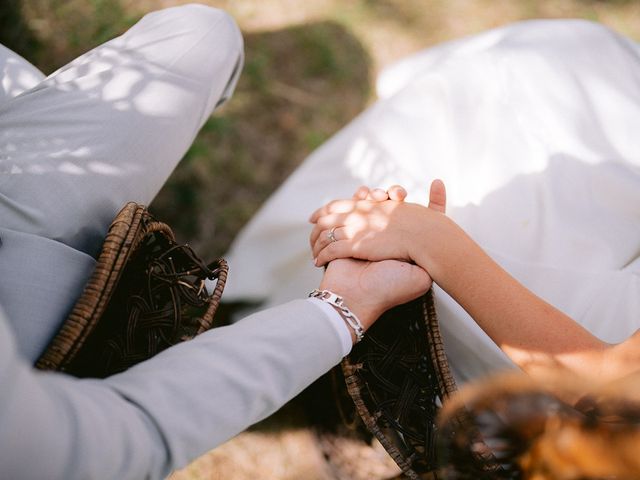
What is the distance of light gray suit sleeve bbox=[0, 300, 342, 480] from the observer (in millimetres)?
596

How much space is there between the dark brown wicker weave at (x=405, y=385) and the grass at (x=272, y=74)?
69cm

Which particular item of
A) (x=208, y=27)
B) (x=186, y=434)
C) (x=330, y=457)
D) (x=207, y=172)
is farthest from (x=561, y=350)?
(x=207, y=172)

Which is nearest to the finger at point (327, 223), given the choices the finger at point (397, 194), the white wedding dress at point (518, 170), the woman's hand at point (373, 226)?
the woman's hand at point (373, 226)

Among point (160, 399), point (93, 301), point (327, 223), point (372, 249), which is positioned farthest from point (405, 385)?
point (93, 301)

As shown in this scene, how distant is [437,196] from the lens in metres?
1.17

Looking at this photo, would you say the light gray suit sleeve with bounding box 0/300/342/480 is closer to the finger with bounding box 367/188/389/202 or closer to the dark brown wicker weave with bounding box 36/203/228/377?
the dark brown wicker weave with bounding box 36/203/228/377

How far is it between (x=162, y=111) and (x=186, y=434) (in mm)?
696

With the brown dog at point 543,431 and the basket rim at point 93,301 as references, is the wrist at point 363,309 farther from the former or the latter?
the basket rim at point 93,301

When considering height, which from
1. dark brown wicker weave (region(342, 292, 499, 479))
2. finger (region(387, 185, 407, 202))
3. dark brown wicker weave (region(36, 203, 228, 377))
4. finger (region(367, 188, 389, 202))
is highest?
finger (region(387, 185, 407, 202))

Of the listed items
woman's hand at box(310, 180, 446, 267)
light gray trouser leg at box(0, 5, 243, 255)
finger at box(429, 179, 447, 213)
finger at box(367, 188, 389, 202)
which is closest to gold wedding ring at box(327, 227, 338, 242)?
woman's hand at box(310, 180, 446, 267)

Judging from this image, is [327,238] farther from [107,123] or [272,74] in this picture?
[272,74]

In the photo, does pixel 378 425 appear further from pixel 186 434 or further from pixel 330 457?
pixel 330 457

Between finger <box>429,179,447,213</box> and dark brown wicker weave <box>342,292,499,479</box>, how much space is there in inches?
8.5

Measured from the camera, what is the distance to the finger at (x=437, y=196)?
46.0 inches
